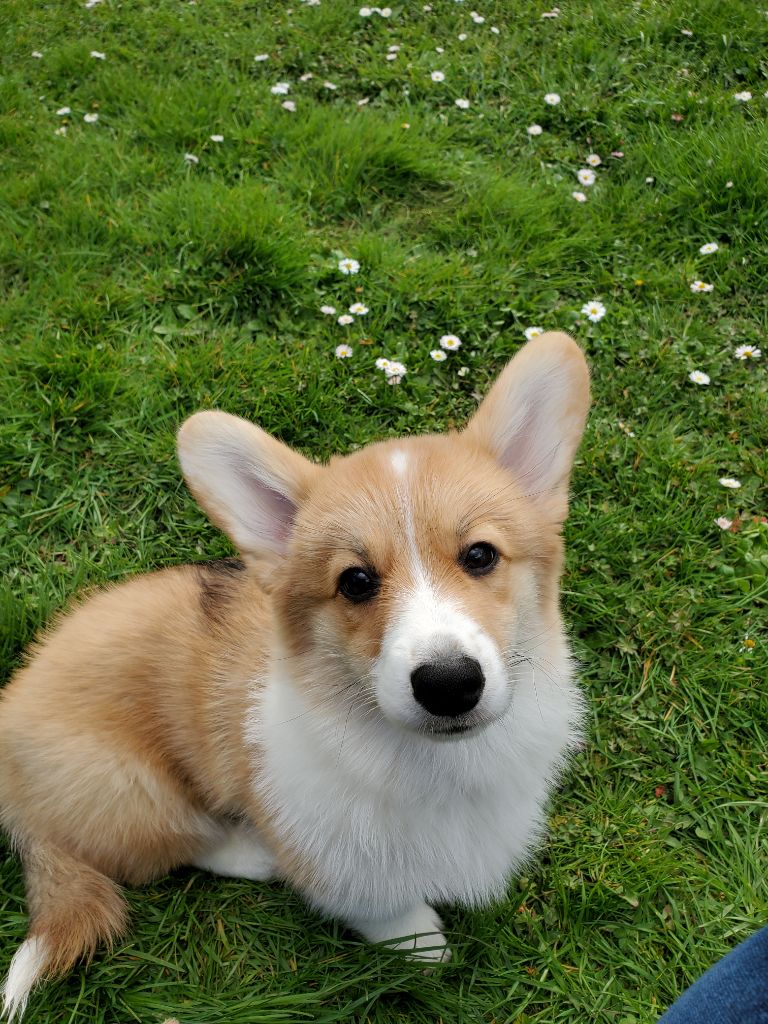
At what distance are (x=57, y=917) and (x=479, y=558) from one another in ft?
4.81

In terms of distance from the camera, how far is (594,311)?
139 inches

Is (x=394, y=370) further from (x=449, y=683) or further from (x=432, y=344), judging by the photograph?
(x=449, y=683)

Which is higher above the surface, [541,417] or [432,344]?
[541,417]

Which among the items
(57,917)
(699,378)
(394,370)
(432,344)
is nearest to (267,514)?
(57,917)

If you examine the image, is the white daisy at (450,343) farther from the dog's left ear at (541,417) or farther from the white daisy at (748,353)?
the dog's left ear at (541,417)

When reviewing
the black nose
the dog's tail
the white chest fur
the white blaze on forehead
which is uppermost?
the white blaze on forehead

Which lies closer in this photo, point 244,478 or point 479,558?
point 479,558

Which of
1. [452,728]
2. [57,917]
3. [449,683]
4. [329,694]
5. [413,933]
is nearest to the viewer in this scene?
[449,683]

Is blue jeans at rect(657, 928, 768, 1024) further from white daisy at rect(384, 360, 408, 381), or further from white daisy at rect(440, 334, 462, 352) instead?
white daisy at rect(440, 334, 462, 352)

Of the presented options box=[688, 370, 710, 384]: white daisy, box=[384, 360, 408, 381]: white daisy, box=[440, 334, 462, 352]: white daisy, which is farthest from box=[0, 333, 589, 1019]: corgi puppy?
box=[688, 370, 710, 384]: white daisy

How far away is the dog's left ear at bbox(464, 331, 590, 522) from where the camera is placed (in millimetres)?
1791

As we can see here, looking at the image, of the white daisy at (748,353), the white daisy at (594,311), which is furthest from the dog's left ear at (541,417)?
the white daisy at (748,353)

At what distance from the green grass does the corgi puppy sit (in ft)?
0.80

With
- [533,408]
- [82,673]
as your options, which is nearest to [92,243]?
[82,673]
